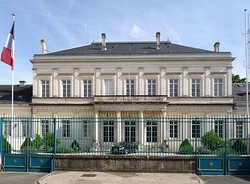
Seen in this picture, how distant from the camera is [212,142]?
1310 centimetres

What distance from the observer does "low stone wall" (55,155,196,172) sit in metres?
11.9

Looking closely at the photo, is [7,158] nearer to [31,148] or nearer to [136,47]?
[31,148]

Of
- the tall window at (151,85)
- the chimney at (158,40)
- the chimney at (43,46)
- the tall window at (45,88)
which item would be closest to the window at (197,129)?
the tall window at (151,85)

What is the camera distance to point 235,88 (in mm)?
34188

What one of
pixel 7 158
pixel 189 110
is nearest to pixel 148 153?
pixel 7 158

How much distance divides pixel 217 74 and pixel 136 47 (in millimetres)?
10302

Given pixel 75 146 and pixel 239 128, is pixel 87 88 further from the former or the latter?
pixel 239 128

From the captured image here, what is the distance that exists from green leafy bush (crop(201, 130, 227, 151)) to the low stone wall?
132 centimetres

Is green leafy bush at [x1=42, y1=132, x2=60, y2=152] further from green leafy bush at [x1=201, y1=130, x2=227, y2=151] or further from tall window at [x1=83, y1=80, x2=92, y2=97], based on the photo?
tall window at [x1=83, y1=80, x2=92, y2=97]

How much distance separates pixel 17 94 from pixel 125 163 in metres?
25.4

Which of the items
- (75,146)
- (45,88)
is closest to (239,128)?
(75,146)

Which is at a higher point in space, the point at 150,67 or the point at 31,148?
the point at 150,67

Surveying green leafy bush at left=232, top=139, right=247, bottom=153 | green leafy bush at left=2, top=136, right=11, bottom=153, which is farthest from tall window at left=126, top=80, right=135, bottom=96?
green leafy bush at left=232, top=139, right=247, bottom=153

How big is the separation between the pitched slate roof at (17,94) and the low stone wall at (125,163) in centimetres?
2116
